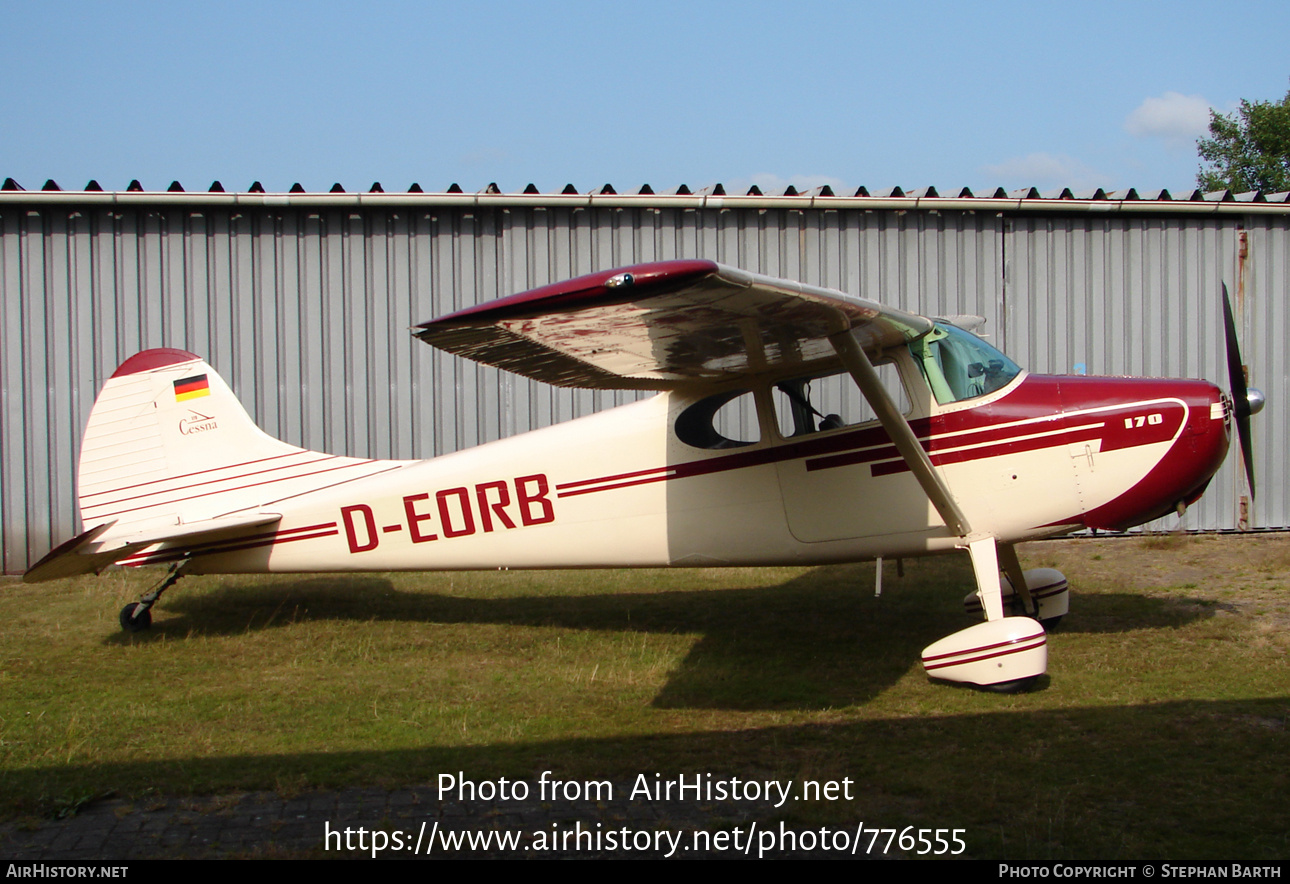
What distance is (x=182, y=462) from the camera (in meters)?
7.81

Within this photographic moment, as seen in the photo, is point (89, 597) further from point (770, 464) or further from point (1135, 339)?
point (1135, 339)

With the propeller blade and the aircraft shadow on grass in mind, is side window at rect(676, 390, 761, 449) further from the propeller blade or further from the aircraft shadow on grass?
the propeller blade

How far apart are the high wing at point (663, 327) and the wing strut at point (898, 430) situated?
7.5 inches

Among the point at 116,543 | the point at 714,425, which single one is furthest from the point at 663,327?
the point at 116,543

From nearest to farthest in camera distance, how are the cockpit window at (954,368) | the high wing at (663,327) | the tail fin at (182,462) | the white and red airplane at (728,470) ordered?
1. the high wing at (663,327)
2. the white and red airplane at (728,470)
3. the cockpit window at (954,368)
4. the tail fin at (182,462)

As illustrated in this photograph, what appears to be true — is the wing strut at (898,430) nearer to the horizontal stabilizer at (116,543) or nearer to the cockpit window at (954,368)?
the cockpit window at (954,368)

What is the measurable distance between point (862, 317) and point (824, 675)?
7.97 feet

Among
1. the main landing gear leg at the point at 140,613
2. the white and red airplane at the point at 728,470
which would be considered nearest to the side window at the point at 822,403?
the white and red airplane at the point at 728,470

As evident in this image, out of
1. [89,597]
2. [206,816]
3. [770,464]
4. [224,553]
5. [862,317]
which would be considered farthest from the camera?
[89,597]

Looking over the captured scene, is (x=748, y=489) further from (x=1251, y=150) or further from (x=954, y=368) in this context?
(x=1251, y=150)

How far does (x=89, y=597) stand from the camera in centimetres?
930

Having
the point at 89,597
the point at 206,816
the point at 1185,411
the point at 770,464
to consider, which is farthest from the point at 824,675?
the point at 89,597

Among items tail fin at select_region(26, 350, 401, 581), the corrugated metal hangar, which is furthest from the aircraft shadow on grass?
the corrugated metal hangar

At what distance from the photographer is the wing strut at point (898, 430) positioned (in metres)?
5.64
